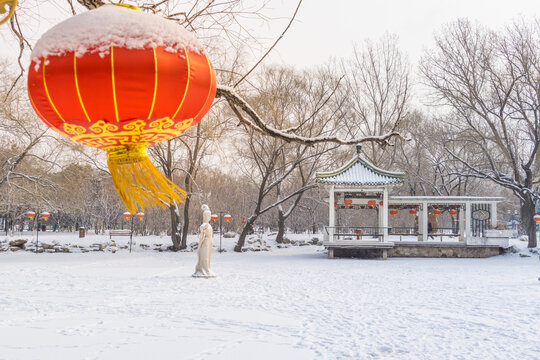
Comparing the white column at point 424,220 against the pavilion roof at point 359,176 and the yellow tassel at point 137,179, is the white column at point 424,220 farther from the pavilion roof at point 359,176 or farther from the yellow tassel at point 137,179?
the yellow tassel at point 137,179

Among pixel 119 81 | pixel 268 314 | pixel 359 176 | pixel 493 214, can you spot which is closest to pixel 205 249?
pixel 268 314

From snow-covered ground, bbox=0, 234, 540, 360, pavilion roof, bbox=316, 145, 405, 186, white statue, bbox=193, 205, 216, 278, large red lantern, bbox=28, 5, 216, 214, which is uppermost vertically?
pavilion roof, bbox=316, 145, 405, 186

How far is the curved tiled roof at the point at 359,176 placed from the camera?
717 inches

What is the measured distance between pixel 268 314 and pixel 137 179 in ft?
19.9

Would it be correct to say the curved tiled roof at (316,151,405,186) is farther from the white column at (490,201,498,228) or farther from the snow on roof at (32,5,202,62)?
the snow on roof at (32,5,202,62)

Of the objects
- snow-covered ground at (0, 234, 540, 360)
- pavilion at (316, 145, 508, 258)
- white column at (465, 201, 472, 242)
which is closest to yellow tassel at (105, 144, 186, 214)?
snow-covered ground at (0, 234, 540, 360)

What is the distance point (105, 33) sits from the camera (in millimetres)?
1728

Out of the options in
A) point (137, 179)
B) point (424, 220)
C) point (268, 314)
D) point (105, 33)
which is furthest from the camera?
point (424, 220)

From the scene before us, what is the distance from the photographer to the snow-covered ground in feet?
18.1

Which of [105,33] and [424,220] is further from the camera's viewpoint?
[424,220]

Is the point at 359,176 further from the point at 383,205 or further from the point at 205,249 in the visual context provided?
the point at 205,249

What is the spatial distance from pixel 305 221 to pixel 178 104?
41572 millimetres

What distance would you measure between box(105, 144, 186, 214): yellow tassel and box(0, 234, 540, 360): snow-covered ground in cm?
368

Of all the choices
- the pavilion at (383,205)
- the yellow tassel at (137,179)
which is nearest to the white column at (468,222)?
the pavilion at (383,205)
